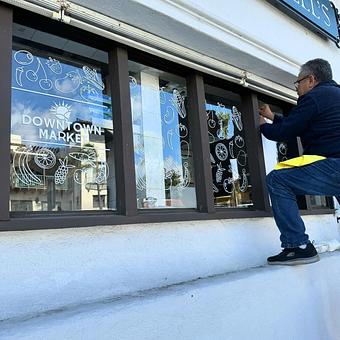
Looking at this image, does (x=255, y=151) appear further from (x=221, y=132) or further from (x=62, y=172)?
(x=62, y=172)

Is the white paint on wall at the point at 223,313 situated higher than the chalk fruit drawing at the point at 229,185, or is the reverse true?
the chalk fruit drawing at the point at 229,185

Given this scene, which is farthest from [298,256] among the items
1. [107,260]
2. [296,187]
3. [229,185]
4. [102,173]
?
[102,173]

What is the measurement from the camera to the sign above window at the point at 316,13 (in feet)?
14.1

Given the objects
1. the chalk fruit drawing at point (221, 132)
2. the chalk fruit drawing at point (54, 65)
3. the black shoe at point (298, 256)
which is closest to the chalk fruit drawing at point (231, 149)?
the chalk fruit drawing at point (221, 132)

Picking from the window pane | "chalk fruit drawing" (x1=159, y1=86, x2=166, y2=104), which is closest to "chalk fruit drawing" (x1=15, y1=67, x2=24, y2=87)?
the window pane

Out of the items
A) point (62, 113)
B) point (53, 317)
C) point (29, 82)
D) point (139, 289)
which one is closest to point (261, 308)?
point (139, 289)

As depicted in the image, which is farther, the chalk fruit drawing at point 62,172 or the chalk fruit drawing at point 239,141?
the chalk fruit drawing at point 239,141

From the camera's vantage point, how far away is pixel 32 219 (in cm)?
221

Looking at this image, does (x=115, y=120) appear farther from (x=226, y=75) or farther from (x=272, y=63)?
(x=272, y=63)

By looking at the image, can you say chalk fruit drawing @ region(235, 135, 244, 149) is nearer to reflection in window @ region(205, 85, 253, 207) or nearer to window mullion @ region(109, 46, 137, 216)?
reflection in window @ region(205, 85, 253, 207)

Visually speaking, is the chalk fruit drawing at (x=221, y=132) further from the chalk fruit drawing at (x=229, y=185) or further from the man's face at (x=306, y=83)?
the man's face at (x=306, y=83)

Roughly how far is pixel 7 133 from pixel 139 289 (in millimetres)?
1241

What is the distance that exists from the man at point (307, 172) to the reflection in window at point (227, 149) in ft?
2.09

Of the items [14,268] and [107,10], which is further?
[107,10]
